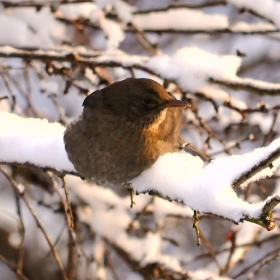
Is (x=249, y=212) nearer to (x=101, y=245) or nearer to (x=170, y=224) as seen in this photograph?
(x=101, y=245)

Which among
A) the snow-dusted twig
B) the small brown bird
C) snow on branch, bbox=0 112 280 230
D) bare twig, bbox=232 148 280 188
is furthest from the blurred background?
bare twig, bbox=232 148 280 188

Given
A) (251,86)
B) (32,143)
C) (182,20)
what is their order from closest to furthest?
(32,143) → (251,86) → (182,20)

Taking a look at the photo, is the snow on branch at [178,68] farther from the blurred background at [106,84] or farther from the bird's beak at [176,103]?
the bird's beak at [176,103]

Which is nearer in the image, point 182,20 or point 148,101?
point 148,101

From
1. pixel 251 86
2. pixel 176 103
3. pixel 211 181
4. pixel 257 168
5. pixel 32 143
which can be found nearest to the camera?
pixel 257 168

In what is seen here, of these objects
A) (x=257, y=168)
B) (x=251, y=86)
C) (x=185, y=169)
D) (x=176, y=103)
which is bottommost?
(x=257, y=168)

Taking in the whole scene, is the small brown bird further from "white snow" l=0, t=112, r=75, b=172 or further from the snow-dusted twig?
the snow-dusted twig

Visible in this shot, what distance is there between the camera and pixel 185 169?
167 centimetres

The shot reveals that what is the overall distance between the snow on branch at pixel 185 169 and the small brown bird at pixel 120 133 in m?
0.09

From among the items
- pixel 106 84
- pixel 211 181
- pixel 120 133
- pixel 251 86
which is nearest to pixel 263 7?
pixel 251 86

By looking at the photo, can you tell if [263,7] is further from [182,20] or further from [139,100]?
[139,100]

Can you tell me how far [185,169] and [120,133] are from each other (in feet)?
→ 1.36

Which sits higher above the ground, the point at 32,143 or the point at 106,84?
the point at 106,84

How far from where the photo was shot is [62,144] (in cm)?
214
